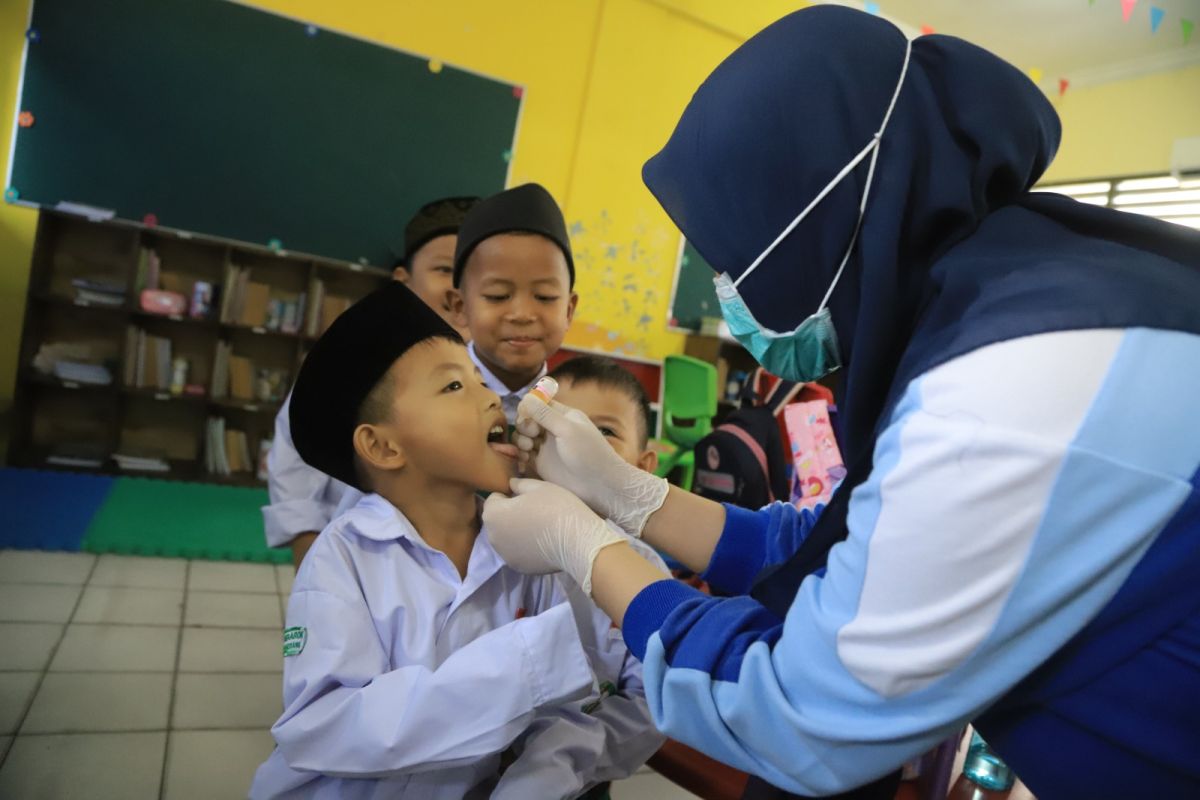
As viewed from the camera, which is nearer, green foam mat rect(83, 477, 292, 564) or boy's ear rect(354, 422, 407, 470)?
boy's ear rect(354, 422, 407, 470)

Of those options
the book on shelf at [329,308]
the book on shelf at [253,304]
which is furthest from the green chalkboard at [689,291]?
the book on shelf at [253,304]

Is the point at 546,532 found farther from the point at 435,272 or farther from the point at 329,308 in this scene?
the point at 329,308

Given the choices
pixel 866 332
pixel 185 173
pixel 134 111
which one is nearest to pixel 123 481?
pixel 185 173

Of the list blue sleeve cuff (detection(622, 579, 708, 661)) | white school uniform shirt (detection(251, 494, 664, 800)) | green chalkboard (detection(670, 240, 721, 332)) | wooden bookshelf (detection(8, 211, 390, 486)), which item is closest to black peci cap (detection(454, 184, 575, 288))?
white school uniform shirt (detection(251, 494, 664, 800))

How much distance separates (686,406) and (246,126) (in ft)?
11.2

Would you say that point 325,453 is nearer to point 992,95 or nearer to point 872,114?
point 872,114

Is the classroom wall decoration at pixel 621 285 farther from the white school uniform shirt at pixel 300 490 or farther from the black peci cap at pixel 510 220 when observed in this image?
the white school uniform shirt at pixel 300 490

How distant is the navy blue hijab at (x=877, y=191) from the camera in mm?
891

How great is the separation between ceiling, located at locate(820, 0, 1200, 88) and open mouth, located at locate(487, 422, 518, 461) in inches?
229

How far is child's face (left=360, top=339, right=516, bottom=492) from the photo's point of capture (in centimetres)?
141

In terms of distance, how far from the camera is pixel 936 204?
3.04ft

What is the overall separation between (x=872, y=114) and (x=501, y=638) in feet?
2.95

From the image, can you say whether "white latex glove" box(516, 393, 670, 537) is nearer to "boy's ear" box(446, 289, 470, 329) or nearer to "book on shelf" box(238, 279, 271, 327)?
"boy's ear" box(446, 289, 470, 329)

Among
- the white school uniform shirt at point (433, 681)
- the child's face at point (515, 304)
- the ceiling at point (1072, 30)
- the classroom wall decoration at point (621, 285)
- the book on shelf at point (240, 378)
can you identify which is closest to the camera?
the white school uniform shirt at point (433, 681)
